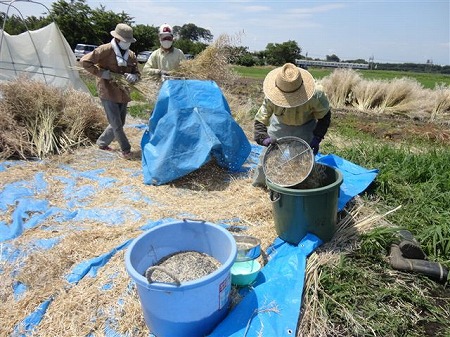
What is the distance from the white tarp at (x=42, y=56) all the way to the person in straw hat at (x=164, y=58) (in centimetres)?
260

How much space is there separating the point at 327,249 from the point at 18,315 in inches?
78.6

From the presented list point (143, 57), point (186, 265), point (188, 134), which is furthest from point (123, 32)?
point (143, 57)

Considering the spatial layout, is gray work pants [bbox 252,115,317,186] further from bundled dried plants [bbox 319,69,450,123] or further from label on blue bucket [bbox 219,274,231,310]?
bundled dried plants [bbox 319,69,450,123]

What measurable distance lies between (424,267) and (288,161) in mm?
1153

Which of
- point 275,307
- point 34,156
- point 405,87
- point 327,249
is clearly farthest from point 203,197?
point 405,87

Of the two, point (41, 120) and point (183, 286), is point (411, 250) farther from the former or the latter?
point (41, 120)

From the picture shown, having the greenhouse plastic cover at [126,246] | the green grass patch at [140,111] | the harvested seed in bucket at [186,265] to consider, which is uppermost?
the green grass patch at [140,111]

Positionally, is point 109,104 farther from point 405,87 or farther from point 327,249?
point 405,87

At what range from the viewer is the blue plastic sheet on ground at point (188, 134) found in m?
3.63

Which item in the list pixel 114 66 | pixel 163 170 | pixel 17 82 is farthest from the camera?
pixel 17 82

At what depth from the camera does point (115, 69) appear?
4.32 metres

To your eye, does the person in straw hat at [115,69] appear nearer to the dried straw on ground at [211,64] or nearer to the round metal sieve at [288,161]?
the dried straw on ground at [211,64]

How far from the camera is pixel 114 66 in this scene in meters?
4.30

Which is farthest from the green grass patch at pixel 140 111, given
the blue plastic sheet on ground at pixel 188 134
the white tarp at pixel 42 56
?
the blue plastic sheet on ground at pixel 188 134
